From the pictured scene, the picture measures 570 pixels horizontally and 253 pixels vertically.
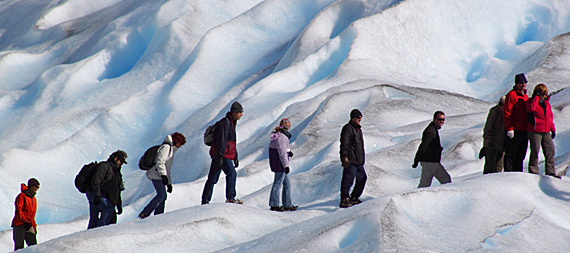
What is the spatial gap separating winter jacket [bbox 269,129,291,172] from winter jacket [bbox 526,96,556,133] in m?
3.69

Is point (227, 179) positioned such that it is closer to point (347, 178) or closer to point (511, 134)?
point (347, 178)

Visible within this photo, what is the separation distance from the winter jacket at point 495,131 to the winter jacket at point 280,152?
3.25 m

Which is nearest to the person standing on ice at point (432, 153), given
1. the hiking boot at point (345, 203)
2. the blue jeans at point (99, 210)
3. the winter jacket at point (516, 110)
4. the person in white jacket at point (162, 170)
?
the winter jacket at point (516, 110)

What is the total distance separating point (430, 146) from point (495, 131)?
3.70ft

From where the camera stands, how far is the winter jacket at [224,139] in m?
9.68

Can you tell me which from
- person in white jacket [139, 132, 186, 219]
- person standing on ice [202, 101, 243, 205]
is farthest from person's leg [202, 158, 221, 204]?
person in white jacket [139, 132, 186, 219]

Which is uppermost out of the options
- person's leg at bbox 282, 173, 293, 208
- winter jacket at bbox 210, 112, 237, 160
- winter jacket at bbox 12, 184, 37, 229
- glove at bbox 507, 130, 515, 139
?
winter jacket at bbox 210, 112, 237, 160

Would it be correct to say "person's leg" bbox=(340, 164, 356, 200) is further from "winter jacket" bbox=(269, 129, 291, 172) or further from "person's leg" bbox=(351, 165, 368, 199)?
"winter jacket" bbox=(269, 129, 291, 172)

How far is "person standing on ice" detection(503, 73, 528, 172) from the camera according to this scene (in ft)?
29.3

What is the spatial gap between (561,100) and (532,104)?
6.78 metres

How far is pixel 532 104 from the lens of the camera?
8.67 m

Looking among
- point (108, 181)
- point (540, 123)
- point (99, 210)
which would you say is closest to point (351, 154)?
point (540, 123)

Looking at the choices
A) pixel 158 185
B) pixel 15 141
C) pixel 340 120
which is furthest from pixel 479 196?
pixel 15 141

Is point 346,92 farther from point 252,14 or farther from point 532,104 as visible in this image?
point 252,14
